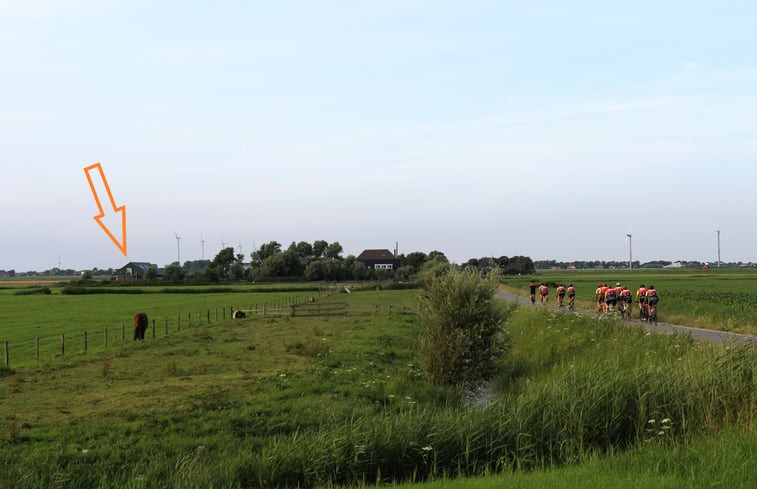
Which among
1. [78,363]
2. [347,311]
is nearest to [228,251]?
[347,311]

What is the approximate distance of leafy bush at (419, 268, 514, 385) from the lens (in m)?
23.1

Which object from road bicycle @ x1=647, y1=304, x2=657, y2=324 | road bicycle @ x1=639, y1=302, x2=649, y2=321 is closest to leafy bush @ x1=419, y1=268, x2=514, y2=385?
road bicycle @ x1=647, y1=304, x2=657, y2=324

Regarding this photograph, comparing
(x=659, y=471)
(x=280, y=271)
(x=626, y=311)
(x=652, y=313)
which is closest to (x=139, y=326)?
(x=626, y=311)

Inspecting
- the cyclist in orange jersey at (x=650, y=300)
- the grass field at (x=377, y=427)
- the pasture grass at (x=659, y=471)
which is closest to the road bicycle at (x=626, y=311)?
the cyclist in orange jersey at (x=650, y=300)

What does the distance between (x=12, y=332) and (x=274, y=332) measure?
62.3 ft

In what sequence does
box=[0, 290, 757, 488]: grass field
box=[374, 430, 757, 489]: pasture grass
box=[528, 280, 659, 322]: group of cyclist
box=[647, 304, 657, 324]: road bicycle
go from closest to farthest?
1. box=[374, 430, 757, 489]: pasture grass
2. box=[0, 290, 757, 488]: grass field
3. box=[647, 304, 657, 324]: road bicycle
4. box=[528, 280, 659, 322]: group of cyclist

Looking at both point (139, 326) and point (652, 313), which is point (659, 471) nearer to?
point (652, 313)

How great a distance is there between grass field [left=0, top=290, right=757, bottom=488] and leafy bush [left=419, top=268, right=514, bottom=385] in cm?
100

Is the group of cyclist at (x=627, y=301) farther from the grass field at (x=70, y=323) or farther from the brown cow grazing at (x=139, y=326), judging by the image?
the grass field at (x=70, y=323)

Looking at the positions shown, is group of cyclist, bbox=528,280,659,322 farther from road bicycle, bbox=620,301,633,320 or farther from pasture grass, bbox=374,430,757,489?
pasture grass, bbox=374,430,757,489

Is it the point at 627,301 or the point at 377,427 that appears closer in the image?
the point at 377,427

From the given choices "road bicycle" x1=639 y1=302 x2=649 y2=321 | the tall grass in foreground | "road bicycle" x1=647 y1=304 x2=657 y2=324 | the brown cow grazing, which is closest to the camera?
the tall grass in foreground

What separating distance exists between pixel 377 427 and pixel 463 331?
9.82 m

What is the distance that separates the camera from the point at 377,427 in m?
13.9
